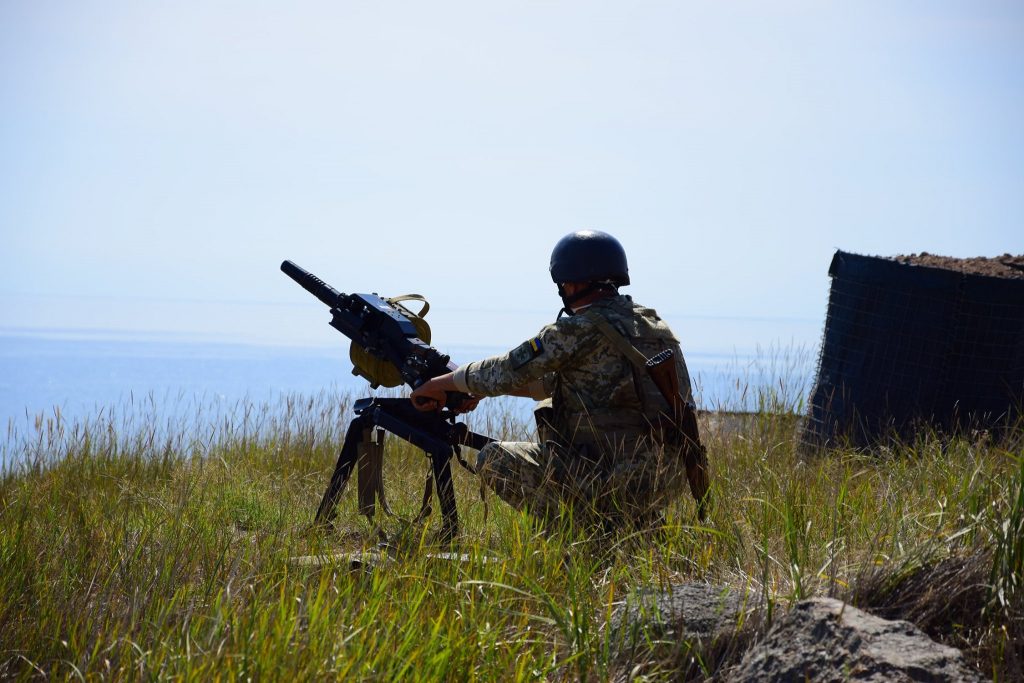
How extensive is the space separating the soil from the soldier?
309 cm

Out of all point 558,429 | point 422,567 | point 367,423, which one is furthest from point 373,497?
point 422,567

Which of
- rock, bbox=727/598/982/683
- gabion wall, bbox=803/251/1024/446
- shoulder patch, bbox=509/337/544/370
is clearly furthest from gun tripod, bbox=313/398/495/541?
gabion wall, bbox=803/251/1024/446

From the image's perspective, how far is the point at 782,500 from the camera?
4098 mm

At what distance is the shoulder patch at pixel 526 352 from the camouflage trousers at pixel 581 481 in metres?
0.41

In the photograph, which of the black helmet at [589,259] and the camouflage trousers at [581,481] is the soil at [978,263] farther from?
the camouflage trousers at [581,481]

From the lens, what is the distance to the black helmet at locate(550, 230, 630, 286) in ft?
15.9

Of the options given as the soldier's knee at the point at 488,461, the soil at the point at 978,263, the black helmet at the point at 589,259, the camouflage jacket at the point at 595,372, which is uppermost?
the soil at the point at 978,263

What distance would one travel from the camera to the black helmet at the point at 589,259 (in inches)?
190

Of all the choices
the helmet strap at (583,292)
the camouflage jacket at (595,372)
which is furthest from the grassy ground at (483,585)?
the helmet strap at (583,292)

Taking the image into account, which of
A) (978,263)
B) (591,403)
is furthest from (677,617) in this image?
(978,263)

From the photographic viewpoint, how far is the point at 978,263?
7180mm

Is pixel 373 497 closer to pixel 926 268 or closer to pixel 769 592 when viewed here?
pixel 769 592

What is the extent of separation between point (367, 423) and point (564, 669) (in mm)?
2102

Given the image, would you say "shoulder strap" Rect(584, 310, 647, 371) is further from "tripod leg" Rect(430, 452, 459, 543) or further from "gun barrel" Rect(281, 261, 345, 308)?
"gun barrel" Rect(281, 261, 345, 308)
